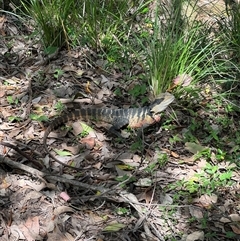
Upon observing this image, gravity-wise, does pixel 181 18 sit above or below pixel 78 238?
above

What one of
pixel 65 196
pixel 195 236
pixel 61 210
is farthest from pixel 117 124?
pixel 195 236

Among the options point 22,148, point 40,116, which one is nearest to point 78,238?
point 22,148

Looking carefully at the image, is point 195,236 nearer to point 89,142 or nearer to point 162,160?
point 162,160

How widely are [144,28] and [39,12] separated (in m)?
1.41

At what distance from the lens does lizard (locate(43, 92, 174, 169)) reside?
14.4 feet

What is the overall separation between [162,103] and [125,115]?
0.38m

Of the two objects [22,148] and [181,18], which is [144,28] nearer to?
[181,18]

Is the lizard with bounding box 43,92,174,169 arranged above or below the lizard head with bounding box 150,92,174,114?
below

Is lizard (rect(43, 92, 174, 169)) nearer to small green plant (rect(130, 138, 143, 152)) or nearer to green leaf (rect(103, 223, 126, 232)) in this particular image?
small green plant (rect(130, 138, 143, 152))

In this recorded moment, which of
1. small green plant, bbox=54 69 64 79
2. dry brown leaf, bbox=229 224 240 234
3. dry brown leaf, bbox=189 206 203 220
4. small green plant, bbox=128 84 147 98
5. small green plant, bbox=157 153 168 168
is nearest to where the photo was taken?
dry brown leaf, bbox=229 224 240 234

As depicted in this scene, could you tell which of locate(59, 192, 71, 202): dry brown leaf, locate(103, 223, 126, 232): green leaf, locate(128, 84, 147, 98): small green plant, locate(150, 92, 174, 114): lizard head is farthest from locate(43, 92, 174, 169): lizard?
locate(103, 223, 126, 232): green leaf

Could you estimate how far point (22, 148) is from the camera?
3982 millimetres

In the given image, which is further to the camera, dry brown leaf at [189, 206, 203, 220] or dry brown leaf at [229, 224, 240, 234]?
dry brown leaf at [189, 206, 203, 220]

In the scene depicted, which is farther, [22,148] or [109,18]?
[109,18]
